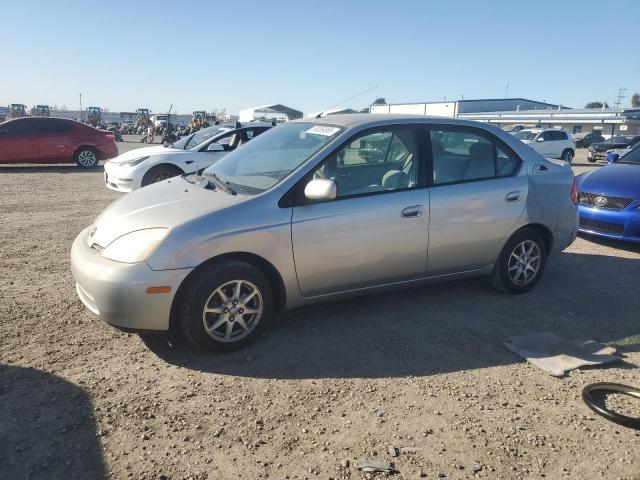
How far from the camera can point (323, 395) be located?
3.08 m

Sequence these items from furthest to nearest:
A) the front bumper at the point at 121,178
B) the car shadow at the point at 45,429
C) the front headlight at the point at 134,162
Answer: the front headlight at the point at 134,162 → the front bumper at the point at 121,178 → the car shadow at the point at 45,429

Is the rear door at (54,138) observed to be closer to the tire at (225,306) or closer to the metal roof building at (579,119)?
the tire at (225,306)

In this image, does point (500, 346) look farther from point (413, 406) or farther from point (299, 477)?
point (299, 477)

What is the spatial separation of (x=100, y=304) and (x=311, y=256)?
1485 mm

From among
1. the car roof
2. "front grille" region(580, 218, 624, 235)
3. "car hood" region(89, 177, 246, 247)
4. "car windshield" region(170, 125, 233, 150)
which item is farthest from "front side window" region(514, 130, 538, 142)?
"car hood" region(89, 177, 246, 247)

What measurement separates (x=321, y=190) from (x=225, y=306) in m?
1.06

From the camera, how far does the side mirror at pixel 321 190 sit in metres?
3.53

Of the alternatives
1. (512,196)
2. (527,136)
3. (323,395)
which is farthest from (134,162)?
(527,136)

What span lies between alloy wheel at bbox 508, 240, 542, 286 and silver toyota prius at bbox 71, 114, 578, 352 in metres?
0.01

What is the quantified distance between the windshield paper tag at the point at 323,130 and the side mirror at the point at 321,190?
631 mm

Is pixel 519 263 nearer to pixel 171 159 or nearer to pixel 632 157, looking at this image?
pixel 632 157

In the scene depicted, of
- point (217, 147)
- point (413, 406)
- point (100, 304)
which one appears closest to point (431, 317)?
point (413, 406)

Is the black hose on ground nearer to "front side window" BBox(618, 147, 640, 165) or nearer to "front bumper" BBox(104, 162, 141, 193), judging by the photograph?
"front side window" BBox(618, 147, 640, 165)

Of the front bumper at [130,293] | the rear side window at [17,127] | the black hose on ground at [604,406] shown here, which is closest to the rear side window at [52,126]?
the rear side window at [17,127]
